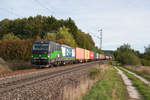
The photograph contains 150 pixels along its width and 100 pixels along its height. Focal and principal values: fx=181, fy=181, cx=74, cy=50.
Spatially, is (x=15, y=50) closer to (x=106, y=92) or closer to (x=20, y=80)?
(x=20, y=80)

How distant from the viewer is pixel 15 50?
2528 cm

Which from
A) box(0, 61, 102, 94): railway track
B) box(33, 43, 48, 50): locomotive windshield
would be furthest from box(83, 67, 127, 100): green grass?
box(33, 43, 48, 50): locomotive windshield

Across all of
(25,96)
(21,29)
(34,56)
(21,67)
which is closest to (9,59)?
(21,67)

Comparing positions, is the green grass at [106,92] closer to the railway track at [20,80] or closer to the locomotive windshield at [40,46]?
the railway track at [20,80]

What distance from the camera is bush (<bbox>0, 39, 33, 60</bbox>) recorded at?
25.1 metres

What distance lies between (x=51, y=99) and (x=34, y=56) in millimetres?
13513

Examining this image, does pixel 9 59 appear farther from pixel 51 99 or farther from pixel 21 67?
pixel 51 99

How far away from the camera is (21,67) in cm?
2189

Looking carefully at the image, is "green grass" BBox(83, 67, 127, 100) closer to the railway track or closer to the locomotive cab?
the railway track

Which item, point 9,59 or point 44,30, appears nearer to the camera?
point 9,59

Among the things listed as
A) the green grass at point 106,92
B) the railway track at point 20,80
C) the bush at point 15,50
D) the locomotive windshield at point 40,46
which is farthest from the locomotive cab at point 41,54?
the green grass at point 106,92

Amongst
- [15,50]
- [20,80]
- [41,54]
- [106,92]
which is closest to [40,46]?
[41,54]

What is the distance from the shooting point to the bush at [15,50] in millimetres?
25109

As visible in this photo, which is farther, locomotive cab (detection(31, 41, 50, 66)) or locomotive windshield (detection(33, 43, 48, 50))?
locomotive windshield (detection(33, 43, 48, 50))
